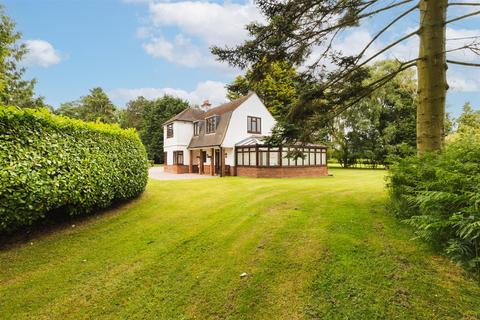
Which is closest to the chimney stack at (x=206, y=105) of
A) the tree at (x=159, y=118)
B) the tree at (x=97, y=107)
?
the tree at (x=159, y=118)

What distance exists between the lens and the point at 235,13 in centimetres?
835

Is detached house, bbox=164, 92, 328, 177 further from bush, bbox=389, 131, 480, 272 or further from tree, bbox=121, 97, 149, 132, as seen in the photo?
tree, bbox=121, 97, 149, 132

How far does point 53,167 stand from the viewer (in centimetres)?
498

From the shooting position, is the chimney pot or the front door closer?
the front door

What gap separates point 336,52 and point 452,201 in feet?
15.3

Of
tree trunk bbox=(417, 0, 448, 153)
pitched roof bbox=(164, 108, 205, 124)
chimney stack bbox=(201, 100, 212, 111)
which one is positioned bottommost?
tree trunk bbox=(417, 0, 448, 153)

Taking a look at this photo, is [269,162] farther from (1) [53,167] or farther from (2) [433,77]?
(1) [53,167]

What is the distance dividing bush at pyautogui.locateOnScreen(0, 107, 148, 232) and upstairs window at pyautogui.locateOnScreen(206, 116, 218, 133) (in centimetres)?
1410

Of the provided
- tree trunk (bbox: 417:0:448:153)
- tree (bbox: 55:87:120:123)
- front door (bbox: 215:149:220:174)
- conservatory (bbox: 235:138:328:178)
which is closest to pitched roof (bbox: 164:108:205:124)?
front door (bbox: 215:149:220:174)

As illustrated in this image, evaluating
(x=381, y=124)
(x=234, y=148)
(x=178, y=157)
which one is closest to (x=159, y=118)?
(x=178, y=157)

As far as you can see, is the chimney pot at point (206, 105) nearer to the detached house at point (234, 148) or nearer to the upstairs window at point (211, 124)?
the detached house at point (234, 148)

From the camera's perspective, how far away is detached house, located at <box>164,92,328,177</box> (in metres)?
18.6

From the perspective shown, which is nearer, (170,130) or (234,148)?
(234,148)

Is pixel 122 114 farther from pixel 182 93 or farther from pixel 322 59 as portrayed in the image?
pixel 322 59
